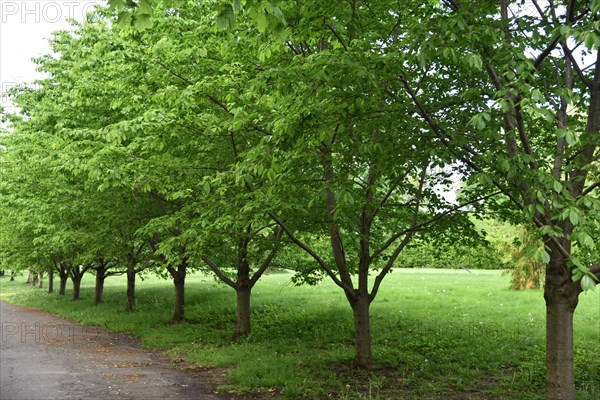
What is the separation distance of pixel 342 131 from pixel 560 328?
389 centimetres

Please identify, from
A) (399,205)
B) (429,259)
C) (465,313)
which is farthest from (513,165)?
(429,259)

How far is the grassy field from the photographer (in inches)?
368

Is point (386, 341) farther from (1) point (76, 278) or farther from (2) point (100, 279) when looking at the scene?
(1) point (76, 278)

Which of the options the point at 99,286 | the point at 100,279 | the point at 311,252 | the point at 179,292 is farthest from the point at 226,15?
the point at 99,286

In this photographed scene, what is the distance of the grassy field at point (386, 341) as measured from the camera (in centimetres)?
934

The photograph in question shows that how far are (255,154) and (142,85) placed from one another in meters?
4.65

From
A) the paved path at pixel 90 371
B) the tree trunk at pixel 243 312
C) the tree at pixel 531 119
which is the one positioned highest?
the tree at pixel 531 119

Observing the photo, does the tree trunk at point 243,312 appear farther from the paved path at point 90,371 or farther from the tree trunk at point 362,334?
the tree trunk at point 362,334

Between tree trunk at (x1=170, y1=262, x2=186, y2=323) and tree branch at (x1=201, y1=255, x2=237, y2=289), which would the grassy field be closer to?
tree trunk at (x1=170, y1=262, x2=186, y2=323)

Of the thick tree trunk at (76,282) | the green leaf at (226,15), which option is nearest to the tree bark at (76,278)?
the thick tree trunk at (76,282)

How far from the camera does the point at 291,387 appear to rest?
894cm

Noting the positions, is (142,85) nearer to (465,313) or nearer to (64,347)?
(64,347)

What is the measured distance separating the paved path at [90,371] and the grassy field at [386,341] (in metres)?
0.65

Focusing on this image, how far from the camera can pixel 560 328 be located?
704 centimetres
